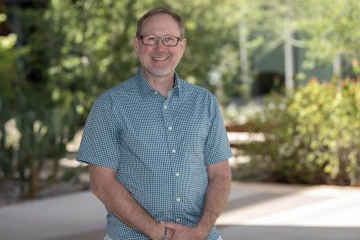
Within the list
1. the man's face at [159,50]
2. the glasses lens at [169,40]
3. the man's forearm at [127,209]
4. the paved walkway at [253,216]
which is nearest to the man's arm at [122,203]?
the man's forearm at [127,209]

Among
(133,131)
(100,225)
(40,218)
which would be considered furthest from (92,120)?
(40,218)

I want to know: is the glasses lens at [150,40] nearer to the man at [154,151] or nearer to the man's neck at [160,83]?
the man at [154,151]

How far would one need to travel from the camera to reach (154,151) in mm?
2971

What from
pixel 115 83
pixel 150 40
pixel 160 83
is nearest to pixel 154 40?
pixel 150 40

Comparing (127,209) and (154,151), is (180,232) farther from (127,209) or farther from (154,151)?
(154,151)

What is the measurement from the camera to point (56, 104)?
12.4m

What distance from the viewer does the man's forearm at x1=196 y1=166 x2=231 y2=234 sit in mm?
2963

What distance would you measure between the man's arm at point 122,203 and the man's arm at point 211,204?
0.06 meters

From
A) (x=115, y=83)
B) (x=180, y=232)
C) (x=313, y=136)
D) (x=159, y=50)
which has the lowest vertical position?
(x=313, y=136)

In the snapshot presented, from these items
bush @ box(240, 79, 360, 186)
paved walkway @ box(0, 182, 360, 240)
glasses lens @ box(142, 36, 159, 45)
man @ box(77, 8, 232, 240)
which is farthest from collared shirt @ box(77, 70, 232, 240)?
bush @ box(240, 79, 360, 186)

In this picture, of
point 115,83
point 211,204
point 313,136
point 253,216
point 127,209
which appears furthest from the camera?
point 115,83

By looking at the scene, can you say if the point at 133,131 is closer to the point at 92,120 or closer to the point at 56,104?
the point at 92,120

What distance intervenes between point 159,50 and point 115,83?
31.4 feet

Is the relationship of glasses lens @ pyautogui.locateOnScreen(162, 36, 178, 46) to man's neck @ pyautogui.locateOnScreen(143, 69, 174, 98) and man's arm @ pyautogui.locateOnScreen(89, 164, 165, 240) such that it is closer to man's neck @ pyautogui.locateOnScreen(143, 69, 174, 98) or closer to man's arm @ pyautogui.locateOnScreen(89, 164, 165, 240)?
man's neck @ pyautogui.locateOnScreen(143, 69, 174, 98)
